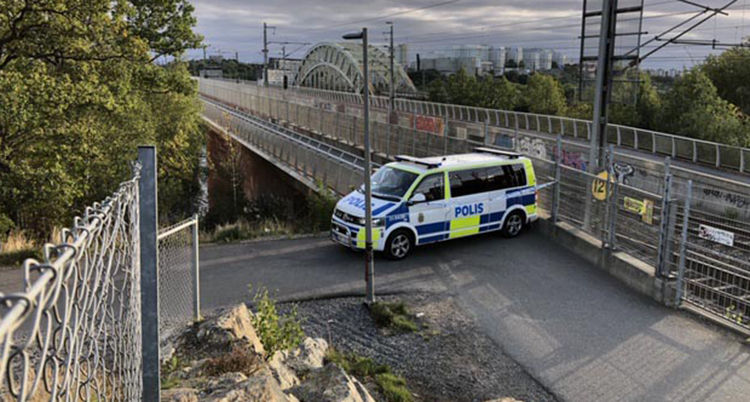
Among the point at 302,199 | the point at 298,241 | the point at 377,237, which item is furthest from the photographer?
the point at 302,199

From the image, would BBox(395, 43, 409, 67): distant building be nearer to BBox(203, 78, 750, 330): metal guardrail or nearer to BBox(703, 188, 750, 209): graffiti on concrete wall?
BBox(203, 78, 750, 330): metal guardrail

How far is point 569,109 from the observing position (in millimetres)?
58938

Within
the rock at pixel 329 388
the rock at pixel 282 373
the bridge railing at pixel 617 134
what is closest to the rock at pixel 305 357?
the rock at pixel 282 373

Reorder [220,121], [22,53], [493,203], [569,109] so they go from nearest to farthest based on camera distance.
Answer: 1. [493,203]
2. [22,53]
3. [220,121]
4. [569,109]

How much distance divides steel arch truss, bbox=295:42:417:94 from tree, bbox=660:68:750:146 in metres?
42.9

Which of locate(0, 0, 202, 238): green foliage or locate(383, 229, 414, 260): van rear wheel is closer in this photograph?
locate(383, 229, 414, 260): van rear wheel

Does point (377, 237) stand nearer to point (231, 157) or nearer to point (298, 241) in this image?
point (298, 241)

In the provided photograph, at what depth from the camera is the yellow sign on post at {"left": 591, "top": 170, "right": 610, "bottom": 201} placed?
43.7 ft

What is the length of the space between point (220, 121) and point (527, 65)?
53.5 meters

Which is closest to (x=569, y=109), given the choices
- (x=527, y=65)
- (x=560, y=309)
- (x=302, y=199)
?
(x=527, y=65)

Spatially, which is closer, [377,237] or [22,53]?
[377,237]

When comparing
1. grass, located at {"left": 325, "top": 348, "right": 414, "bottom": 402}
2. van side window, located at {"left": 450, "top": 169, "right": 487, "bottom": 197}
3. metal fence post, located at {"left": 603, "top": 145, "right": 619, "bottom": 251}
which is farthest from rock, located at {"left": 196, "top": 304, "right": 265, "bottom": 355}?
metal fence post, located at {"left": 603, "top": 145, "right": 619, "bottom": 251}

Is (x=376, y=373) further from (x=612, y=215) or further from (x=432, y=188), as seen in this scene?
(x=612, y=215)

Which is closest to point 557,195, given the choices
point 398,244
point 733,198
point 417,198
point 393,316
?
point 417,198
